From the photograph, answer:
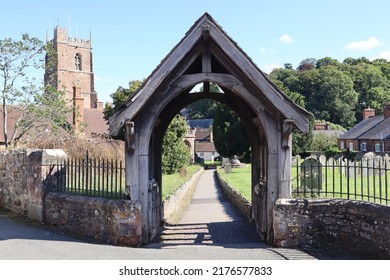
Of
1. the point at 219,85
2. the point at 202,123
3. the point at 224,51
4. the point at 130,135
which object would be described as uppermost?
the point at 202,123

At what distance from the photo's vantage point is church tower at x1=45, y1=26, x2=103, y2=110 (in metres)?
87.2

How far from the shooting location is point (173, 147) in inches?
1385

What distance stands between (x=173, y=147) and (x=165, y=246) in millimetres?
25735

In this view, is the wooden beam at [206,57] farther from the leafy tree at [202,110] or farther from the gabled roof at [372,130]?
the leafy tree at [202,110]

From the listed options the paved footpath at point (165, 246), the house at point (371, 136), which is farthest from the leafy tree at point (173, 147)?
the house at point (371, 136)

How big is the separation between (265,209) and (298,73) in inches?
3801

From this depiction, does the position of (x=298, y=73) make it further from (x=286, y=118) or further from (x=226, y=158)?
(x=286, y=118)

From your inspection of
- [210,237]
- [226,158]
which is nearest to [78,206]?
[210,237]

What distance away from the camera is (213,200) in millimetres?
21469

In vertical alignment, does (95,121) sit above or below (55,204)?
above

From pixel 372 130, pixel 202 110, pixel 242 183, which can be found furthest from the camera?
pixel 202 110

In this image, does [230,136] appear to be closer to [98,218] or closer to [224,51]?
[98,218]

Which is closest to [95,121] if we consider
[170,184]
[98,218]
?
[170,184]

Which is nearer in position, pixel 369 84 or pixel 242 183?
pixel 242 183
